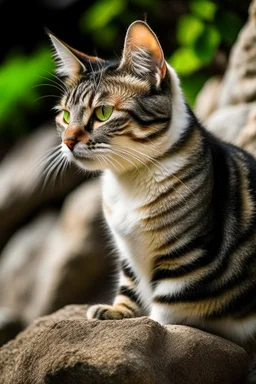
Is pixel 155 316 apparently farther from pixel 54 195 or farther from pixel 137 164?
pixel 54 195

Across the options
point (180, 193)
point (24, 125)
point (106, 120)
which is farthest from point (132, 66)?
point (24, 125)

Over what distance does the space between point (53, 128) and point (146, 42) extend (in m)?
3.70

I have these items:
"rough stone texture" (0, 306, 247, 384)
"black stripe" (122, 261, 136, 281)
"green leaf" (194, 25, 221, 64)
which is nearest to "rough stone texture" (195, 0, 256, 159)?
"green leaf" (194, 25, 221, 64)

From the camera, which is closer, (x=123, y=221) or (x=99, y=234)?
(x=123, y=221)

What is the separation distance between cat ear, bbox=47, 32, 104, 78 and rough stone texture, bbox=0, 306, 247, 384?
0.97 meters

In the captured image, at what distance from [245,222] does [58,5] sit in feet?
15.0

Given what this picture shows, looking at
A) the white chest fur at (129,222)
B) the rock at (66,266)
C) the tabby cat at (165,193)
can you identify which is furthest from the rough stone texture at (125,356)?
the rock at (66,266)

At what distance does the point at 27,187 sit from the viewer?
18.2 ft

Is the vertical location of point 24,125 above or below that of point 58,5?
below

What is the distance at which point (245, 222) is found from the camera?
2.39m

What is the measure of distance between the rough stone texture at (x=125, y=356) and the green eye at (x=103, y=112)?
70 centimetres

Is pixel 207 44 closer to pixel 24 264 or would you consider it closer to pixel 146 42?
pixel 146 42

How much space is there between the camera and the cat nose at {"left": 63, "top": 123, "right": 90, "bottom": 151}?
226 cm

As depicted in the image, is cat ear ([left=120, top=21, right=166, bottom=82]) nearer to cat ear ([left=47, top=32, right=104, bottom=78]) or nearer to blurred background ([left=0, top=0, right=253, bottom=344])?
cat ear ([left=47, top=32, right=104, bottom=78])
